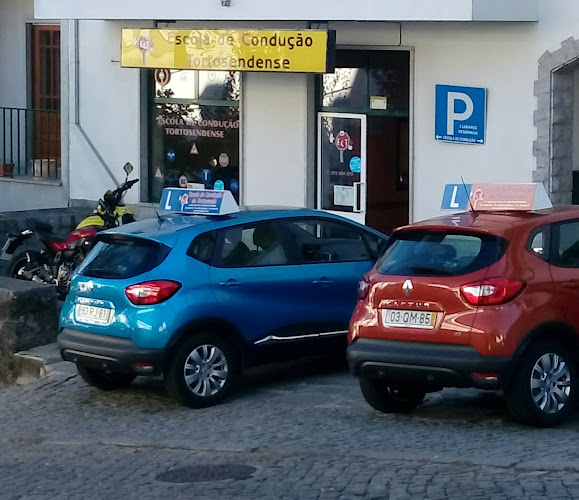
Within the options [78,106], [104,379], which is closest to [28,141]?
[78,106]

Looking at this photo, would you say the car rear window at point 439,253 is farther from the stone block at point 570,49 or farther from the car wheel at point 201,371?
the stone block at point 570,49

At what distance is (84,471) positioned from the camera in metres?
8.44

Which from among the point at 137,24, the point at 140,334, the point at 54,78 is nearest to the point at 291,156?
the point at 137,24

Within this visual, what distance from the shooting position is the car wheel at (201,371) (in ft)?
32.4

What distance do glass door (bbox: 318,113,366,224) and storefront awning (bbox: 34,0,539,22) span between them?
2035 mm

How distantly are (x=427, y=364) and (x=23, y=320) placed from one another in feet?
16.4

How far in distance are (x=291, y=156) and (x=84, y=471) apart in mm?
9544

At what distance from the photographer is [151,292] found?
9805 mm

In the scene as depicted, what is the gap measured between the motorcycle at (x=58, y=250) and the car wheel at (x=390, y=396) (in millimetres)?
5744

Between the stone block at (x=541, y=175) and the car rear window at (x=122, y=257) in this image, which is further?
the stone block at (x=541, y=175)

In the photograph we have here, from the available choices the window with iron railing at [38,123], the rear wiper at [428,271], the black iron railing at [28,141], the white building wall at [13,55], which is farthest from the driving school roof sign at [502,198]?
the white building wall at [13,55]

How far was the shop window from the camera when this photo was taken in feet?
59.9

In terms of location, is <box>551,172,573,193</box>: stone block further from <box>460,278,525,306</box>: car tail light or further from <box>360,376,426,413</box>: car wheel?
<box>460,278,525,306</box>: car tail light

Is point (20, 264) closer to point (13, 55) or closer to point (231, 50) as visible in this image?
point (231, 50)
